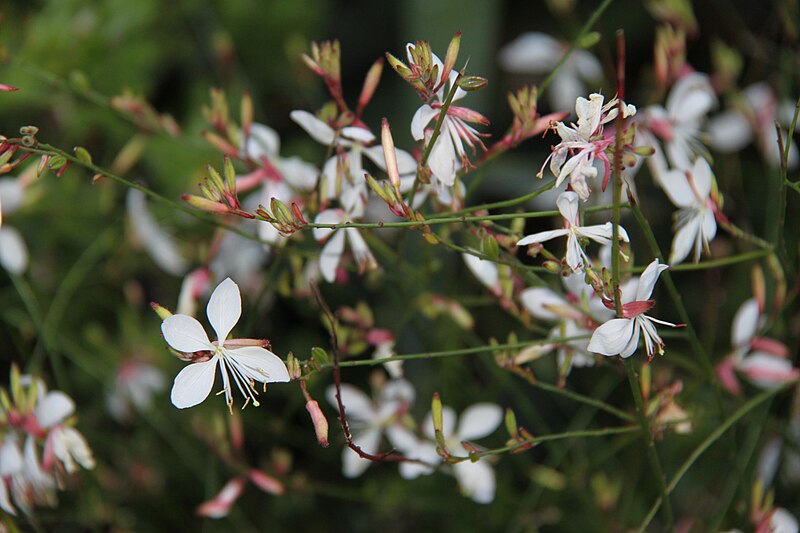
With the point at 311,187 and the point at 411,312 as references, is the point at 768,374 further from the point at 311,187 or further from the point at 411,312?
the point at 311,187

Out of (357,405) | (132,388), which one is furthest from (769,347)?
(132,388)

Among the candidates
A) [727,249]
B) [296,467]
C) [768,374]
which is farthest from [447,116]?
[296,467]

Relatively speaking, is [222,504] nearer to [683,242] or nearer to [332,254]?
[332,254]

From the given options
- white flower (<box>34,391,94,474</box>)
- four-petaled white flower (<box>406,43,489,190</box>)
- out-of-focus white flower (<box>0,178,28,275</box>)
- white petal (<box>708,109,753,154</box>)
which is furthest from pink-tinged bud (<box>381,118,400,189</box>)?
white petal (<box>708,109,753,154</box>)

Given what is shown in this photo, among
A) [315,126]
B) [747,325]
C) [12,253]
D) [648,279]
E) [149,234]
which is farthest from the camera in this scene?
[149,234]

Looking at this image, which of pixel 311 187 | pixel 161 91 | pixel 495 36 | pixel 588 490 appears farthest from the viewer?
pixel 161 91

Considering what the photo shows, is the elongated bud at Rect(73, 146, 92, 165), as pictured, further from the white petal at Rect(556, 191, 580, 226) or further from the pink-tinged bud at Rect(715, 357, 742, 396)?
the pink-tinged bud at Rect(715, 357, 742, 396)
